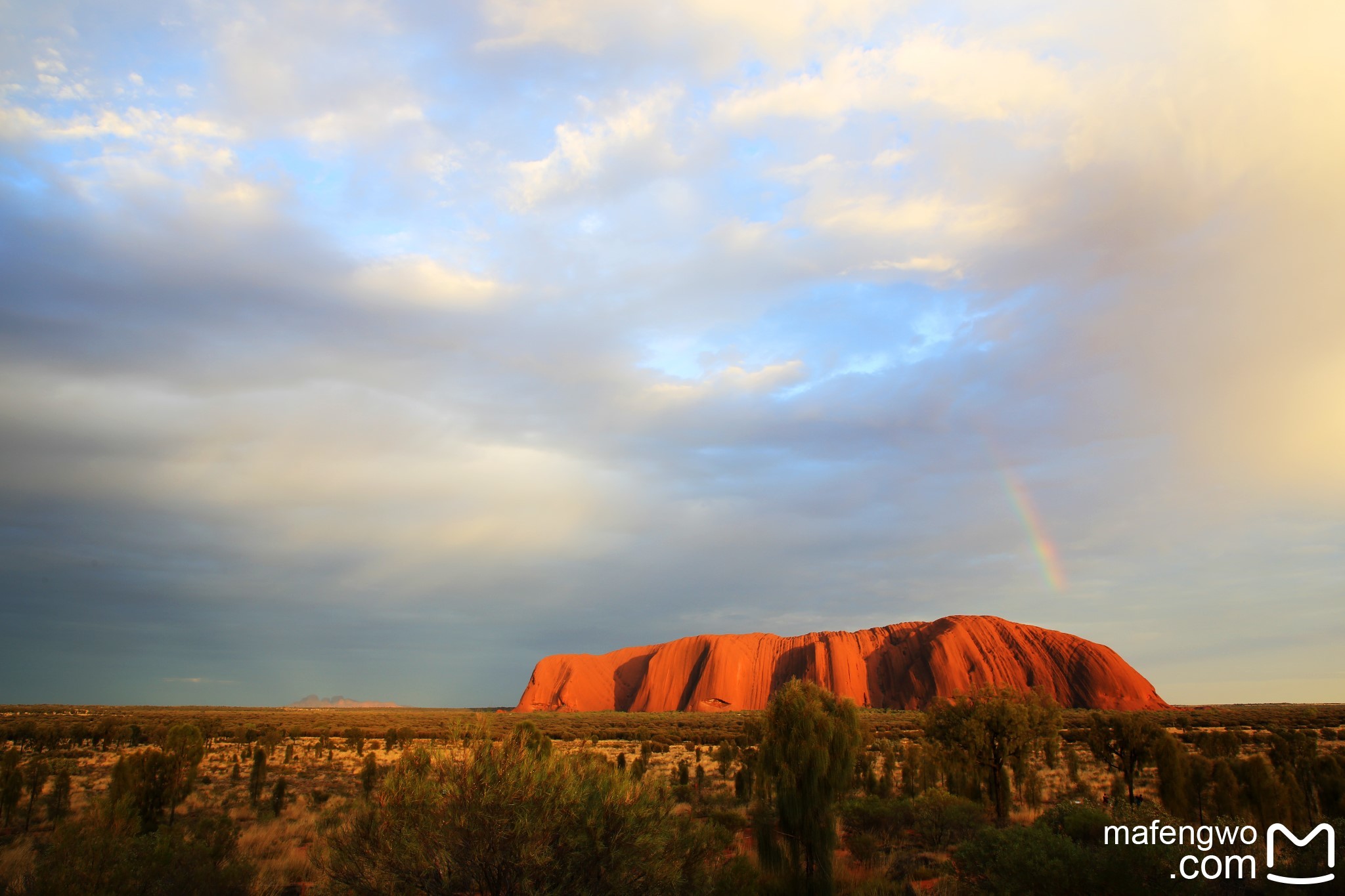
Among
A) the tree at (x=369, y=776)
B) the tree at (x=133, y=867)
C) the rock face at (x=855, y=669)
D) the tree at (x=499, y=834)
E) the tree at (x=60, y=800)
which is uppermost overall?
the tree at (x=499, y=834)

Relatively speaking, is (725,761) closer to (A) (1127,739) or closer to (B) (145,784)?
(A) (1127,739)

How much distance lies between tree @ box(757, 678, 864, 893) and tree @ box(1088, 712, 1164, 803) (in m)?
12.5

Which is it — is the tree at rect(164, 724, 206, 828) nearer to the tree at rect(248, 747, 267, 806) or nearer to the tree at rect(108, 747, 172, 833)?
the tree at rect(108, 747, 172, 833)

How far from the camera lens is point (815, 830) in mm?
9812

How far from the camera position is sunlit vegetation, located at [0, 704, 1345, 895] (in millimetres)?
6543

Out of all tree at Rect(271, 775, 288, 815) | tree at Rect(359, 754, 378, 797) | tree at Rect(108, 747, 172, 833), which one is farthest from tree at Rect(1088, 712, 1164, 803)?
tree at Rect(108, 747, 172, 833)

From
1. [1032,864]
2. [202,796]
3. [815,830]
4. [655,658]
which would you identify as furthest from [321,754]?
[655,658]

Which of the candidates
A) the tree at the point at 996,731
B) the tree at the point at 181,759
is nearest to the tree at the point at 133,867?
the tree at the point at 181,759

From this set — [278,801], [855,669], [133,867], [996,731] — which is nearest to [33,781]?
[278,801]

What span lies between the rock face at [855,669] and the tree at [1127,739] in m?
69.1

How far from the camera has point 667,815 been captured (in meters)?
7.70

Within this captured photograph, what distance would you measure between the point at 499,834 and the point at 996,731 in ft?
55.4

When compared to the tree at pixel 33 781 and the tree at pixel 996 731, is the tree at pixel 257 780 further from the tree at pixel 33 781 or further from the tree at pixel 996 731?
the tree at pixel 996 731

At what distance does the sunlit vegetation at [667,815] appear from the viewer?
6.54 m
